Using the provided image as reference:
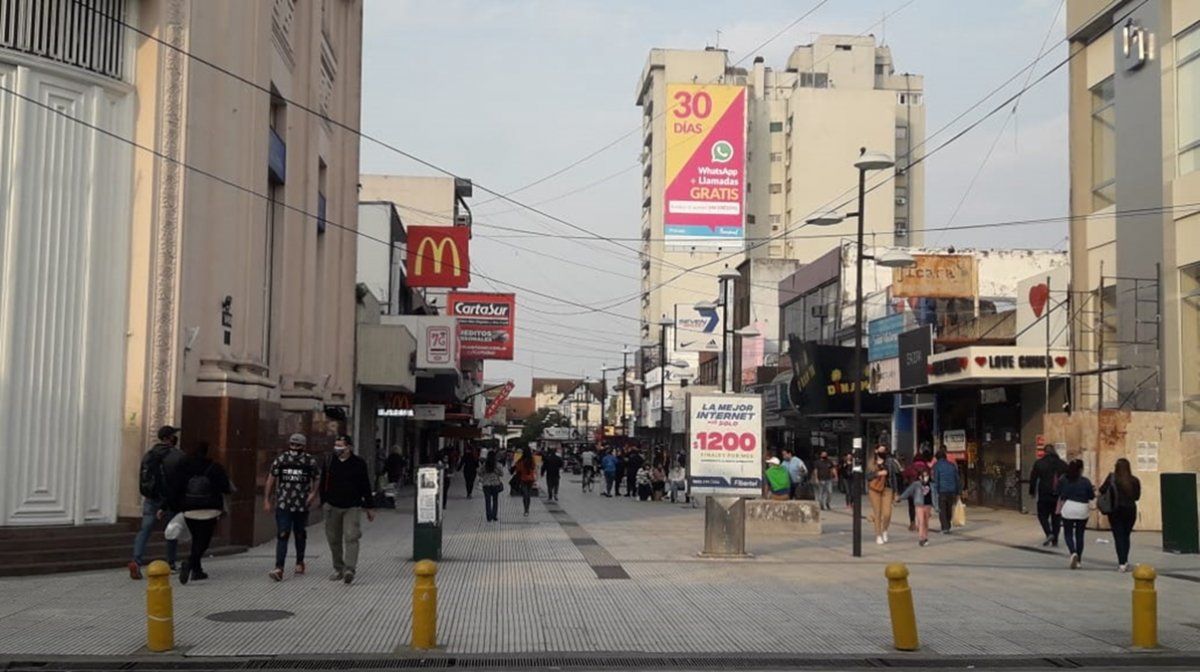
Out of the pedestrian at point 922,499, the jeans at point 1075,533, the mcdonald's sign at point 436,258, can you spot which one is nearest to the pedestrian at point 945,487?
the pedestrian at point 922,499

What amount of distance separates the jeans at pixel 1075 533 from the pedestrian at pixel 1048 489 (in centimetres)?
256

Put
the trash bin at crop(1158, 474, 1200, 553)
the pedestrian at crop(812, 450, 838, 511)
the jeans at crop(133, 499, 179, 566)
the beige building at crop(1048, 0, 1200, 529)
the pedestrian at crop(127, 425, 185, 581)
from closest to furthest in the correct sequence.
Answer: the pedestrian at crop(127, 425, 185, 581) < the jeans at crop(133, 499, 179, 566) < the trash bin at crop(1158, 474, 1200, 553) < the beige building at crop(1048, 0, 1200, 529) < the pedestrian at crop(812, 450, 838, 511)

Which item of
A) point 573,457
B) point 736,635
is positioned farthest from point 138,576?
point 573,457

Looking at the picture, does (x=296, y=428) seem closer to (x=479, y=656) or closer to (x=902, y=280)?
(x=479, y=656)

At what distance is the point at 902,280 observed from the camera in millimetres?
35000

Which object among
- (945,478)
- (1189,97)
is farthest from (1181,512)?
(1189,97)

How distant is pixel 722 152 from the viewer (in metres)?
54.5

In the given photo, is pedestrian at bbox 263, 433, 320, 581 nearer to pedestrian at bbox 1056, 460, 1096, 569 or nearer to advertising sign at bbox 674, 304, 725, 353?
pedestrian at bbox 1056, 460, 1096, 569

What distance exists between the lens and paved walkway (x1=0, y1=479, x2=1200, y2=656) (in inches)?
438

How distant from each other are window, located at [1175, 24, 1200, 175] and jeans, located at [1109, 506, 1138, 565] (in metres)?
10.3

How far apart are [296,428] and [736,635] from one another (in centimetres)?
1341

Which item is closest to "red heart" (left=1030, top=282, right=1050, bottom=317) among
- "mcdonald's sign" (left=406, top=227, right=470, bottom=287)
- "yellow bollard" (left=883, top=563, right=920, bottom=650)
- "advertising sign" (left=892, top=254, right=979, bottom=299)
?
"advertising sign" (left=892, top=254, right=979, bottom=299)

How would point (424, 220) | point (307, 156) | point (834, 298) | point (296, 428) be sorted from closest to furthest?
1. point (296, 428)
2. point (307, 156)
3. point (834, 298)
4. point (424, 220)

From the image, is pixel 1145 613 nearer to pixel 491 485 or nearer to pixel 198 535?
pixel 198 535
